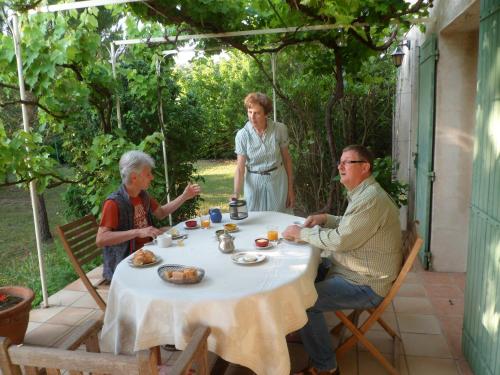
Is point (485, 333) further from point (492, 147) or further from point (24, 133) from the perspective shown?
point (24, 133)

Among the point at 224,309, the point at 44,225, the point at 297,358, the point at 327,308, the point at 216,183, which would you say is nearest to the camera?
the point at 224,309

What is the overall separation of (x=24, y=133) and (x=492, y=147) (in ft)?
10.5

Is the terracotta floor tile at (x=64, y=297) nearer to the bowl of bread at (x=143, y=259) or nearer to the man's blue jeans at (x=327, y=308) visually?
the bowl of bread at (x=143, y=259)

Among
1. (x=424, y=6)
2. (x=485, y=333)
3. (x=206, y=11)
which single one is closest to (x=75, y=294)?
(x=206, y=11)

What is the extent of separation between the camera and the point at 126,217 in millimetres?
2682

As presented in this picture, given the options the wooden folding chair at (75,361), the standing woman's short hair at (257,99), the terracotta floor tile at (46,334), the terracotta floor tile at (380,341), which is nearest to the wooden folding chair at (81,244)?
the terracotta floor tile at (46,334)

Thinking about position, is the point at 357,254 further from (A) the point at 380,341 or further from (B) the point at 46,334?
(B) the point at 46,334

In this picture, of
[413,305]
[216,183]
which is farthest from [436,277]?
[216,183]

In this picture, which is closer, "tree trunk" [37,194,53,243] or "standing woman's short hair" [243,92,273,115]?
"standing woman's short hair" [243,92,273,115]

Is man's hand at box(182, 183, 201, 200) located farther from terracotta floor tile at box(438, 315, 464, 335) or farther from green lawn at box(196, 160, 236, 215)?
green lawn at box(196, 160, 236, 215)

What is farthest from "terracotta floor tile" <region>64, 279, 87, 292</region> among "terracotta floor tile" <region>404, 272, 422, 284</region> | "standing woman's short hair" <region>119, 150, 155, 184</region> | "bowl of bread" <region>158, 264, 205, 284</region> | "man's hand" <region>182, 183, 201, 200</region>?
"terracotta floor tile" <region>404, 272, 422, 284</region>

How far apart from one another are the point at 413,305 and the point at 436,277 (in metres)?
0.74

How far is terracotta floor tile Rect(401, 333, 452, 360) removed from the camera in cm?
267

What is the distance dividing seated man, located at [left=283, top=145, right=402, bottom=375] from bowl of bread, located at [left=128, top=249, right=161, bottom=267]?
0.88 meters
